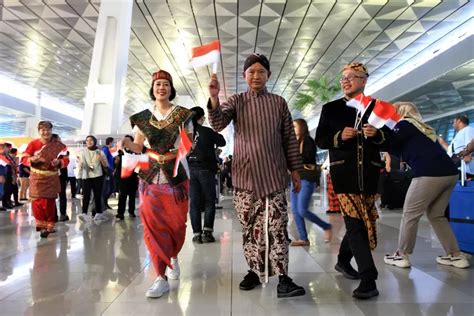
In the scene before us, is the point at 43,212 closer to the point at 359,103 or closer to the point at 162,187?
the point at 162,187

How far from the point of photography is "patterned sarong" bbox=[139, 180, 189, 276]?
9.86 feet

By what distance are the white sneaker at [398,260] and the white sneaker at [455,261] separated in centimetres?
36

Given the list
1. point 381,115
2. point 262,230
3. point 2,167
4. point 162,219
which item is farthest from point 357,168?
point 2,167

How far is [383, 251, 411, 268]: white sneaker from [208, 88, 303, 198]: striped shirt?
1.53 metres

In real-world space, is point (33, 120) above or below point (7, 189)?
above

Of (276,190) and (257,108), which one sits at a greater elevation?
(257,108)

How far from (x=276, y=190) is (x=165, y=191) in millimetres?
813

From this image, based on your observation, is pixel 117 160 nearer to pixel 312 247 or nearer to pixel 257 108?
pixel 312 247

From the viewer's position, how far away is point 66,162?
19.4 feet

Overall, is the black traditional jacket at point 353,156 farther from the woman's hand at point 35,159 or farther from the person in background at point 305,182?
the woman's hand at point 35,159

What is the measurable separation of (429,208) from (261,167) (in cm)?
186

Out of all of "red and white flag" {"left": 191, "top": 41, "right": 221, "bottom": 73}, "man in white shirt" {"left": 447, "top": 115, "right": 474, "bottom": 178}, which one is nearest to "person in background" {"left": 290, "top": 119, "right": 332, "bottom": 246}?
"red and white flag" {"left": 191, "top": 41, "right": 221, "bottom": 73}

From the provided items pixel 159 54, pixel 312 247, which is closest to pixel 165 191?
pixel 312 247

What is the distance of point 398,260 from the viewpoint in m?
3.80
